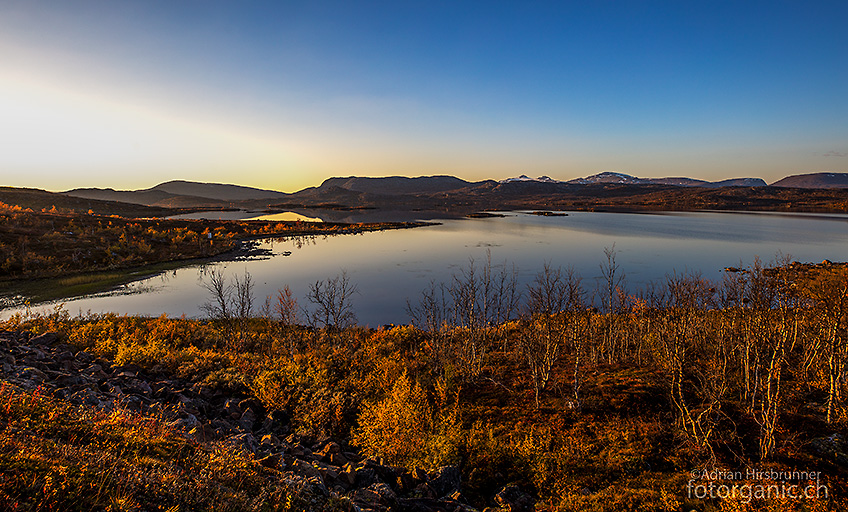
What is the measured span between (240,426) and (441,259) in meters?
41.7

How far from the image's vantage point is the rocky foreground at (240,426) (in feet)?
24.8

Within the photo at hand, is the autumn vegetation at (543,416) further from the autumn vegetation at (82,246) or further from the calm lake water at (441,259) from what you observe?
the autumn vegetation at (82,246)

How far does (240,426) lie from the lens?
419 inches

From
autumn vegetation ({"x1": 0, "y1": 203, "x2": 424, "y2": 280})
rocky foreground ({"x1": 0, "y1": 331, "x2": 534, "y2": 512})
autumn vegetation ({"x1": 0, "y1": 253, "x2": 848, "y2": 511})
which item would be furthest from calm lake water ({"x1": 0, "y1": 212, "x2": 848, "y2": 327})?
rocky foreground ({"x1": 0, "y1": 331, "x2": 534, "y2": 512})

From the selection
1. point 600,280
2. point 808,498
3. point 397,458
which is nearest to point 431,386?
point 397,458

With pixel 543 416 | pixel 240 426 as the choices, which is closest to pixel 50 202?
pixel 240 426

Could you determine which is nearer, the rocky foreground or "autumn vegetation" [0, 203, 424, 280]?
the rocky foreground

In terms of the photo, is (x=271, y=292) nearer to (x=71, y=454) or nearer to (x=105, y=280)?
(x=105, y=280)

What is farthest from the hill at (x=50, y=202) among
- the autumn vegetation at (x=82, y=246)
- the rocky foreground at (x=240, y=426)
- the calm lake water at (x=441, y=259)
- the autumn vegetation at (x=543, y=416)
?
the autumn vegetation at (x=543, y=416)

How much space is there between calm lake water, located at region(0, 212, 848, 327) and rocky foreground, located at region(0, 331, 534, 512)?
17552mm

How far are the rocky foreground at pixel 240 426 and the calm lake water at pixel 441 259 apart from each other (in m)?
17.6

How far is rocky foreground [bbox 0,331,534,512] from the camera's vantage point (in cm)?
757

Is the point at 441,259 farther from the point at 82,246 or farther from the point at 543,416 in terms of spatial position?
the point at 82,246

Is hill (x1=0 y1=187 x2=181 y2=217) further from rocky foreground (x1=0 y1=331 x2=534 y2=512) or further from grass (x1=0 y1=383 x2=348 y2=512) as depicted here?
grass (x1=0 y1=383 x2=348 y2=512)
